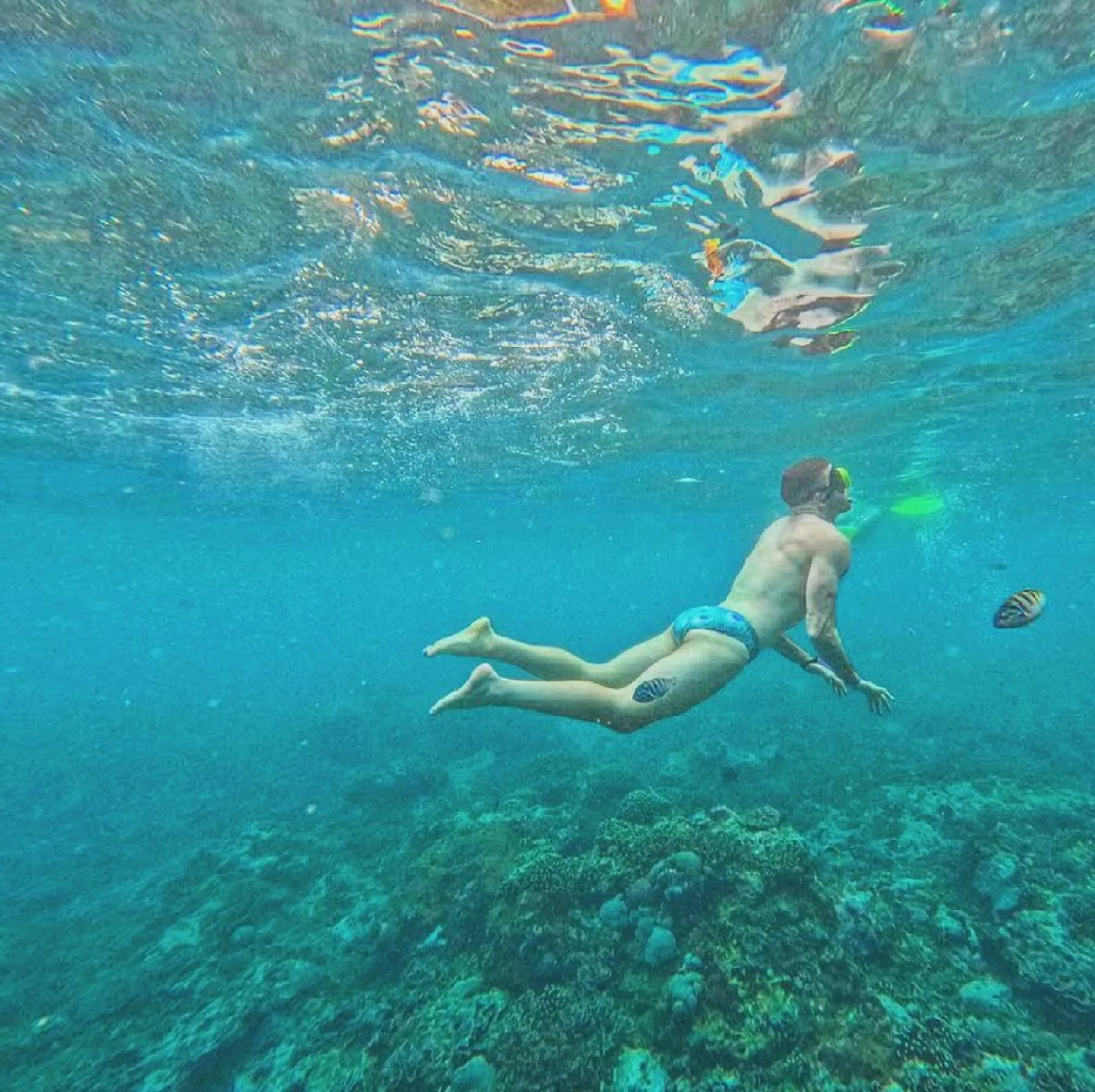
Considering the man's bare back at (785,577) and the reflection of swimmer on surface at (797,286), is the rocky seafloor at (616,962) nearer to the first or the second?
the man's bare back at (785,577)

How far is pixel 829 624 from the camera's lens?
5527 mm

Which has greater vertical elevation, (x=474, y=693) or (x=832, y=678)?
(x=474, y=693)

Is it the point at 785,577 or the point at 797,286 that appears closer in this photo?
the point at 785,577

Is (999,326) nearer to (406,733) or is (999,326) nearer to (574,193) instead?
(574,193)

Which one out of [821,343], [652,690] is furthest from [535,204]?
[821,343]

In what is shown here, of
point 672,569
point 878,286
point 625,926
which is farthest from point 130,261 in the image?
point 672,569

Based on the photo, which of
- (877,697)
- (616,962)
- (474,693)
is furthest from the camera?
(616,962)

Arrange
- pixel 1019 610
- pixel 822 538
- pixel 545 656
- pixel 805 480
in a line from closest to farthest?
1. pixel 1019 610
2. pixel 545 656
3. pixel 822 538
4. pixel 805 480

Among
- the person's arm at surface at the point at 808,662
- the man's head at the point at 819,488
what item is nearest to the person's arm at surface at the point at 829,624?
the person's arm at surface at the point at 808,662

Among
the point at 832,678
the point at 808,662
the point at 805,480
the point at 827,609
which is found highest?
the point at 805,480

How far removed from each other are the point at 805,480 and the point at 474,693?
449cm

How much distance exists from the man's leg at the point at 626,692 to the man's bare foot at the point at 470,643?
46 cm

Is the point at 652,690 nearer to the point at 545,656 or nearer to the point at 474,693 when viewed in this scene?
the point at 545,656

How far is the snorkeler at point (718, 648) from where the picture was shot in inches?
207
